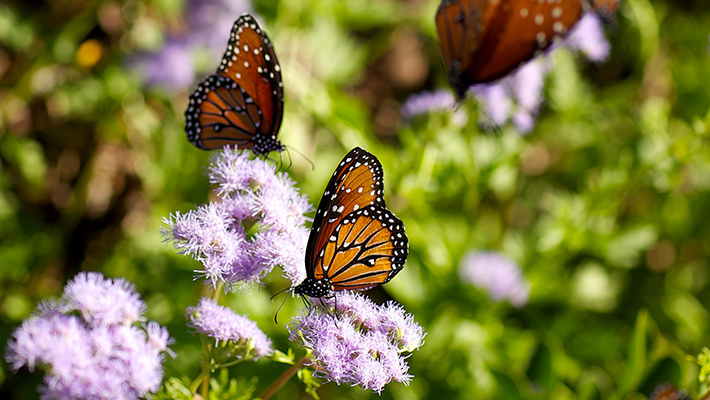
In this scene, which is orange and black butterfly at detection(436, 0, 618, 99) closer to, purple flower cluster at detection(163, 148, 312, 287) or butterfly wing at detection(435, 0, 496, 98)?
butterfly wing at detection(435, 0, 496, 98)

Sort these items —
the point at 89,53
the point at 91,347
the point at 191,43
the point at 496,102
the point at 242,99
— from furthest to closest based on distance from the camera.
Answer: the point at 89,53 < the point at 191,43 < the point at 496,102 < the point at 242,99 < the point at 91,347

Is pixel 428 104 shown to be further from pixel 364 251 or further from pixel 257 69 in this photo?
pixel 364 251

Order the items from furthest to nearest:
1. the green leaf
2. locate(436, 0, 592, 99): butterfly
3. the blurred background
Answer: the blurred background < the green leaf < locate(436, 0, 592, 99): butterfly

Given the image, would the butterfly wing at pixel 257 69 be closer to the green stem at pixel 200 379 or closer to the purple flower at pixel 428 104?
the purple flower at pixel 428 104

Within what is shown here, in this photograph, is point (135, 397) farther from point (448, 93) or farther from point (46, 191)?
point (46, 191)

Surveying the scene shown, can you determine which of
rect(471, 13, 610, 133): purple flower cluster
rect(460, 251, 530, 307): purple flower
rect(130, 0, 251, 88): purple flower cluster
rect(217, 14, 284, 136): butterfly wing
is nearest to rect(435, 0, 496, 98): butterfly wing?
rect(471, 13, 610, 133): purple flower cluster

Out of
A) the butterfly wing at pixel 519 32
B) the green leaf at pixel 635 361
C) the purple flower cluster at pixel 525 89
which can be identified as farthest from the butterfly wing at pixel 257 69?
the green leaf at pixel 635 361

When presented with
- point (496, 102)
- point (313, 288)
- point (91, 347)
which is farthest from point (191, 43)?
point (91, 347)
